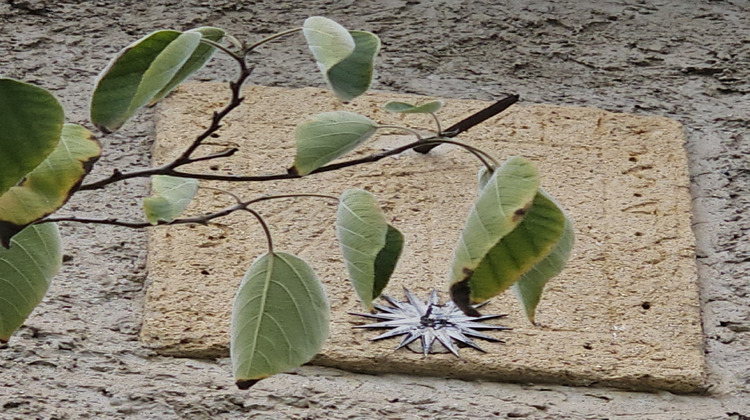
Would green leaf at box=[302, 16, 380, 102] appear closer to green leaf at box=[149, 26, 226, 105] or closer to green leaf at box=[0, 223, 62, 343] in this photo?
green leaf at box=[149, 26, 226, 105]

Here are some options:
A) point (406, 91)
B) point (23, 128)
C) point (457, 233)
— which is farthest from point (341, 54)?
point (406, 91)

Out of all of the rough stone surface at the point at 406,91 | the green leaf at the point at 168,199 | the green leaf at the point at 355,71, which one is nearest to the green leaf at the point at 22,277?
the green leaf at the point at 168,199

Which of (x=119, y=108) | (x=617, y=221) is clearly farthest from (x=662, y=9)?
(x=119, y=108)

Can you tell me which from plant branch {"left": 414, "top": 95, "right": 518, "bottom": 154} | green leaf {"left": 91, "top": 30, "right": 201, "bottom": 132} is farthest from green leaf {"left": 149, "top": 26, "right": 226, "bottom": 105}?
plant branch {"left": 414, "top": 95, "right": 518, "bottom": 154}

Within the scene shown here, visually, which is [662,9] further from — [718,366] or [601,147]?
[718,366]

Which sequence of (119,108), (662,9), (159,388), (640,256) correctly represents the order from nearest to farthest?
(119,108)
(159,388)
(640,256)
(662,9)

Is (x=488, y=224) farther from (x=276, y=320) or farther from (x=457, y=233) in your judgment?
(x=457, y=233)
